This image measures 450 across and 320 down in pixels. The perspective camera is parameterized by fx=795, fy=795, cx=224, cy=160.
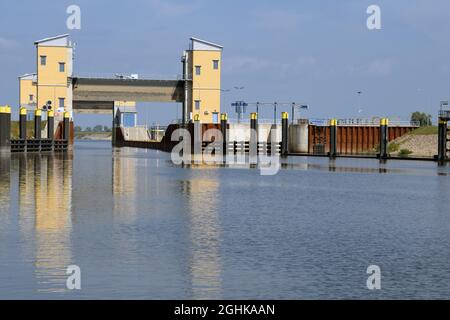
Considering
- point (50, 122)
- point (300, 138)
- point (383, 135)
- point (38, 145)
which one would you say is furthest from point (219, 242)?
point (300, 138)

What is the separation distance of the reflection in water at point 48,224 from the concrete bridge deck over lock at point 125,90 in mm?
67420

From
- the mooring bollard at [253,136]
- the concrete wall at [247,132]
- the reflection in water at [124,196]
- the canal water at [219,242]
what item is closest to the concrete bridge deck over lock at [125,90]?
the concrete wall at [247,132]

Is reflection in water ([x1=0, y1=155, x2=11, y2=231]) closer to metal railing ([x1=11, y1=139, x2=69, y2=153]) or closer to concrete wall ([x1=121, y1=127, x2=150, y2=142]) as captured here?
metal railing ([x1=11, y1=139, x2=69, y2=153])

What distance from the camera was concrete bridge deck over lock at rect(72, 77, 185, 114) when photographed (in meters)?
99.4

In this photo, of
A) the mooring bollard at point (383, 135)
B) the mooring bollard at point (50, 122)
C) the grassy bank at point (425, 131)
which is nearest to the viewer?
the mooring bollard at point (383, 135)

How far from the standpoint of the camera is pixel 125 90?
99.8 metres

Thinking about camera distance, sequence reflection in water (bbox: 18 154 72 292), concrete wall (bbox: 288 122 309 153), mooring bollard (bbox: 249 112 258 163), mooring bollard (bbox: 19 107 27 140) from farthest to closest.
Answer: concrete wall (bbox: 288 122 309 153) < mooring bollard (bbox: 249 112 258 163) < mooring bollard (bbox: 19 107 27 140) < reflection in water (bbox: 18 154 72 292)

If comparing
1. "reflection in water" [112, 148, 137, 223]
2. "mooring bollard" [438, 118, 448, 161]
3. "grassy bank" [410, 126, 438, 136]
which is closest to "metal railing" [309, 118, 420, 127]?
"grassy bank" [410, 126, 438, 136]

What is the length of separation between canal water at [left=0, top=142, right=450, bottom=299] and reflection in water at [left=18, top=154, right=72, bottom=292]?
0.03 meters

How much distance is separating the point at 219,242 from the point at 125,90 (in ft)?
281

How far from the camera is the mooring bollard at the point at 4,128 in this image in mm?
62644

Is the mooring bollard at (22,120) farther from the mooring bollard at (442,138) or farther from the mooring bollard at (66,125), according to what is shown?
the mooring bollard at (442,138)

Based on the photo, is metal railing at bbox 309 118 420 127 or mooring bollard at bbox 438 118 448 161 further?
metal railing at bbox 309 118 420 127

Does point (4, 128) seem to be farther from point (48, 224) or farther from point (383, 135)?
point (48, 224)
